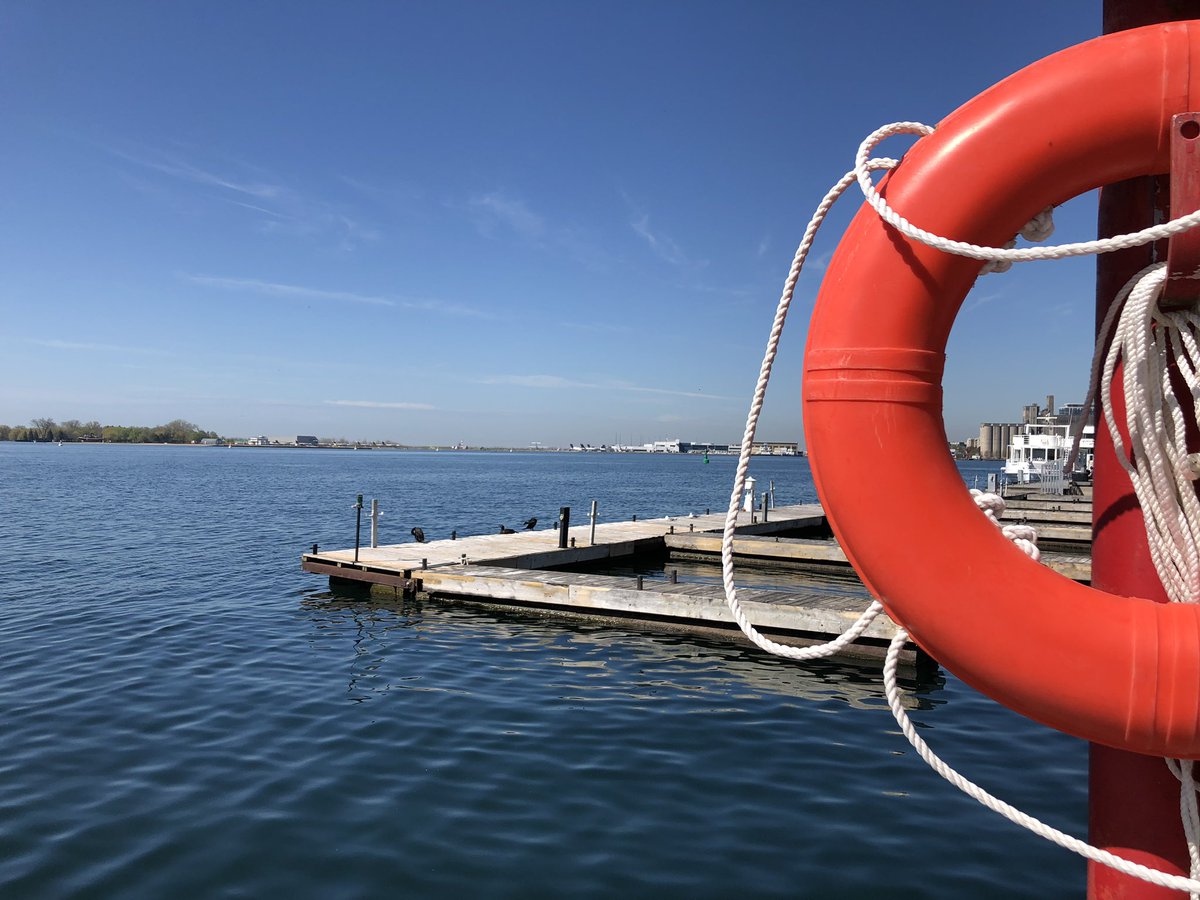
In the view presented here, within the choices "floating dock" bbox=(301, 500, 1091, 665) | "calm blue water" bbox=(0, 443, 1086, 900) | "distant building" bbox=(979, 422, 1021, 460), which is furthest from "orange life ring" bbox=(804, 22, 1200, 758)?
"distant building" bbox=(979, 422, 1021, 460)

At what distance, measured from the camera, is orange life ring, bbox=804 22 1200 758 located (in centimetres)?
220

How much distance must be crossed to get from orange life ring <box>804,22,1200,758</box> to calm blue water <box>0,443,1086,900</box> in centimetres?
391

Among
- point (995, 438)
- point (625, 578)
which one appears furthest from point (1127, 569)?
point (995, 438)

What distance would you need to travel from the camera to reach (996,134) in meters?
2.30

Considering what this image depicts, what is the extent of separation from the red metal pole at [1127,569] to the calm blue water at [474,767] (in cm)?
322

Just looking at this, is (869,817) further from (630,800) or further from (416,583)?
(416,583)

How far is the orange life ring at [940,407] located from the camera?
220 cm

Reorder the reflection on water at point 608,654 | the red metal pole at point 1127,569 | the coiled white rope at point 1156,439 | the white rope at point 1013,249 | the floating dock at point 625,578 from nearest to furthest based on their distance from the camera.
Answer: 1. the white rope at point 1013,249
2. the coiled white rope at point 1156,439
3. the red metal pole at point 1127,569
4. the reflection on water at point 608,654
5. the floating dock at point 625,578

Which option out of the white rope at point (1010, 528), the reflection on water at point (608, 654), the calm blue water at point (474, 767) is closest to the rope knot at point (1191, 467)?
the white rope at point (1010, 528)

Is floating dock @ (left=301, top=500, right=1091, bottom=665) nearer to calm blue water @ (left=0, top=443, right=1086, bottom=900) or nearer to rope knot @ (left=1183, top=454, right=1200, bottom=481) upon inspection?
calm blue water @ (left=0, top=443, right=1086, bottom=900)

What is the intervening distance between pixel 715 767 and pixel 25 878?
17.1ft

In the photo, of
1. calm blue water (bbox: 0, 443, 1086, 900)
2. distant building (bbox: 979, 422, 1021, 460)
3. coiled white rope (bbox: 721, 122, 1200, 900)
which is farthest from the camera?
distant building (bbox: 979, 422, 1021, 460)

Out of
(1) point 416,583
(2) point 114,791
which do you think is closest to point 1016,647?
(2) point 114,791

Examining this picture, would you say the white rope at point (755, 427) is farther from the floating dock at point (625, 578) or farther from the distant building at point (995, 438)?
the distant building at point (995, 438)
